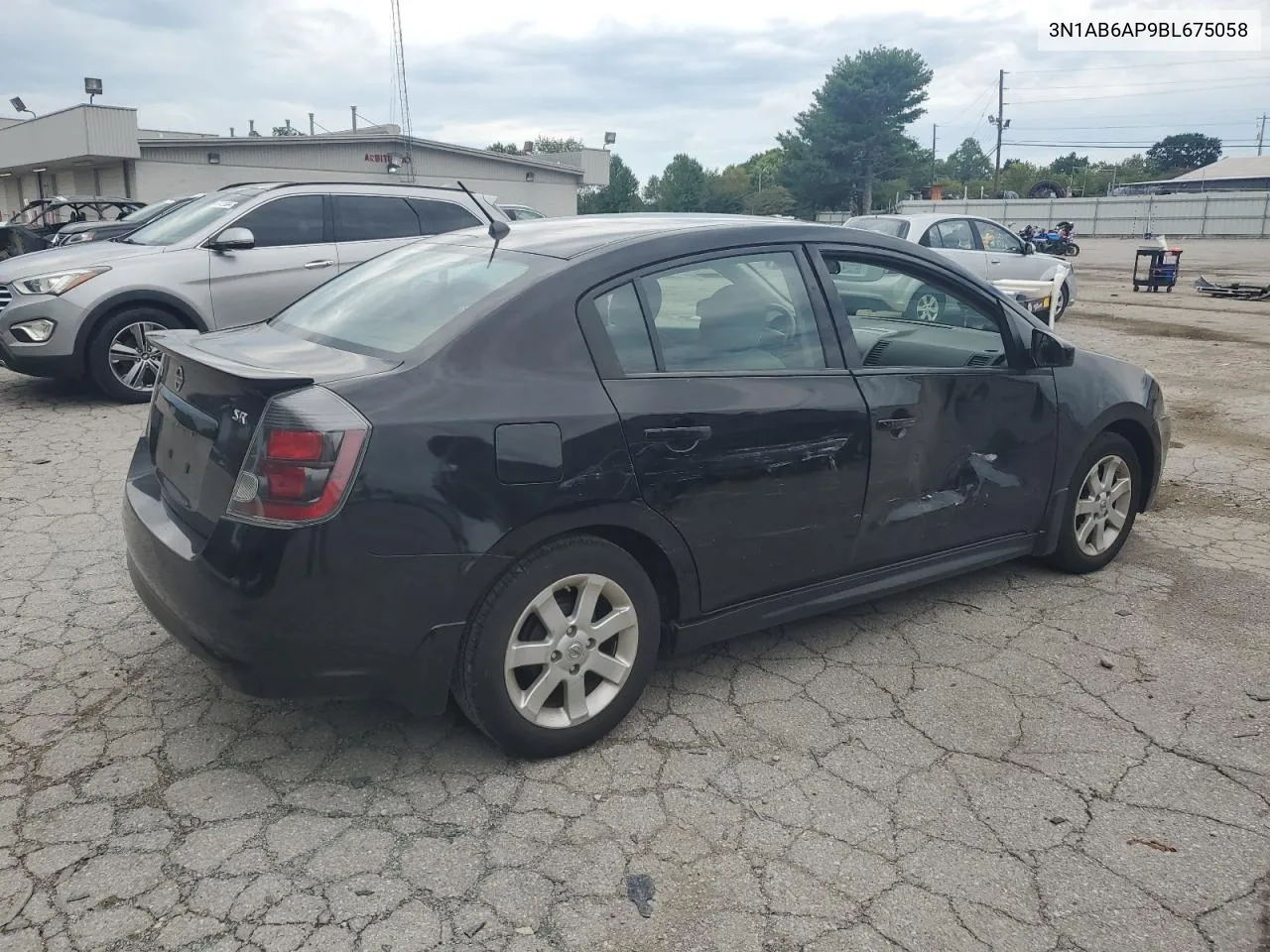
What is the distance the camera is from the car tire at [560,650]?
292 centimetres

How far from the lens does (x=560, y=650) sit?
305cm

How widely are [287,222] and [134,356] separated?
5.46ft

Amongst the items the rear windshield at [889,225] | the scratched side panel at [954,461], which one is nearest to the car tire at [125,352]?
the scratched side panel at [954,461]

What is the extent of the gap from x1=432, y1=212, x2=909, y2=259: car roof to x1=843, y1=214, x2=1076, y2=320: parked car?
10.2 m

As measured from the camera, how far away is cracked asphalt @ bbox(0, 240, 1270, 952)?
96.7 inches

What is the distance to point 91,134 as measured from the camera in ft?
109

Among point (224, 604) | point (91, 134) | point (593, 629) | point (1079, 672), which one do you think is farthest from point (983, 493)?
point (91, 134)

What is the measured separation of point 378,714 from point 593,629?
86cm

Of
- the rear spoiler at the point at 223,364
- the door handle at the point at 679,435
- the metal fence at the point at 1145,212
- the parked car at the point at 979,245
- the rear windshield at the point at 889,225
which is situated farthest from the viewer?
the metal fence at the point at 1145,212

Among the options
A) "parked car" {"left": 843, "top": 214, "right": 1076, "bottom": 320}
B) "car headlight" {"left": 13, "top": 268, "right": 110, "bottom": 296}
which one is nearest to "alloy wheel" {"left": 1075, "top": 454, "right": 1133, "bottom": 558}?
"car headlight" {"left": 13, "top": 268, "right": 110, "bottom": 296}

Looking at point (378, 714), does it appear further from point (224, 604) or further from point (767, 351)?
point (767, 351)

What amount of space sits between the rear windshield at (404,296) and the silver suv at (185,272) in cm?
381

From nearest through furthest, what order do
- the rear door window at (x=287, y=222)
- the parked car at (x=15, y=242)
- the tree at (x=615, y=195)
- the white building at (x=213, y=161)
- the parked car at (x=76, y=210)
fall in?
the rear door window at (x=287, y=222)
the parked car at (x=15, y=242)
the parked car at (x=76, y=210)
the white building at (x=213, y=161)
the tree at (x=615, y=195)

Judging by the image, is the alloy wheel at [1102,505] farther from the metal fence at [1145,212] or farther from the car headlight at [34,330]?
the metal fence at [1145,212]
